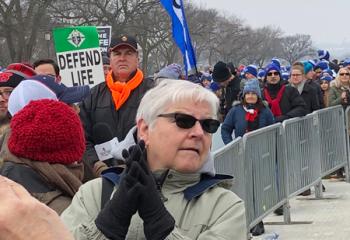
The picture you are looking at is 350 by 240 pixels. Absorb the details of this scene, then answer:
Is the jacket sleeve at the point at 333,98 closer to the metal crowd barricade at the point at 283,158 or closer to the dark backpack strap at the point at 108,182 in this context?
the metal crowd barricade at the point at 283,158

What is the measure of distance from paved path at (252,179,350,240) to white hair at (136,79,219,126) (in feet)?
15.9

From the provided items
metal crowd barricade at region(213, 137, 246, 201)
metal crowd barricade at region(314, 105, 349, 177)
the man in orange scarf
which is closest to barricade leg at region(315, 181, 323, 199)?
metal crowd barricade at region(314, 105, 349, 177)

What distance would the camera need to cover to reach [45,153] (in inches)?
121

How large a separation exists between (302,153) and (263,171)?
1.99 metres

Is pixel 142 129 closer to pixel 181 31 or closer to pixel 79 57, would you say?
pixel 181 31

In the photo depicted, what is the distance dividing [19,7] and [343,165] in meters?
31.1

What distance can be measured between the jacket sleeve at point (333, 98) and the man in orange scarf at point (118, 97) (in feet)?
21.7

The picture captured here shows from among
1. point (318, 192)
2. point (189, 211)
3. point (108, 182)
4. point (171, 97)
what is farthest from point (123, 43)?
point (318, 192)

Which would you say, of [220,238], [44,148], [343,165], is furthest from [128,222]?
[343,165]

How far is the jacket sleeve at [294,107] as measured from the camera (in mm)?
9789

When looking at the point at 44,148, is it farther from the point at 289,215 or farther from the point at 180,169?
the point at 289,215

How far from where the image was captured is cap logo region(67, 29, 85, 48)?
8.65 m

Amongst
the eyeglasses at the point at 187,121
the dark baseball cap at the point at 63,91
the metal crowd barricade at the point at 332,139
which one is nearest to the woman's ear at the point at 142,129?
the eyeglasses at the point at 187,121

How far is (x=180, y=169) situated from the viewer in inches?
105
